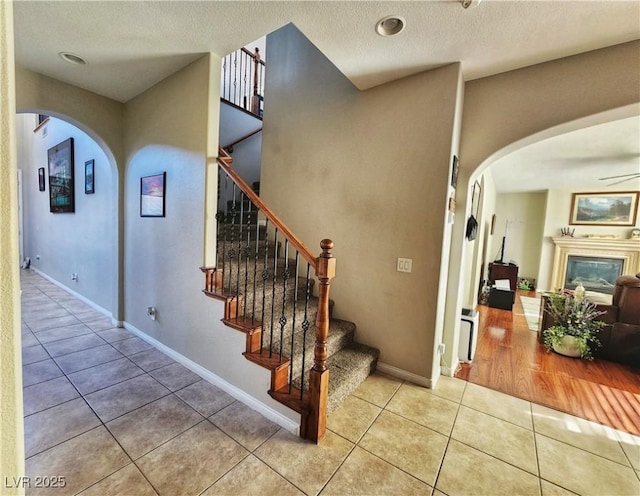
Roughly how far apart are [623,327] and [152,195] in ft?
18.4

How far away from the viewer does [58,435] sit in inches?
69.9

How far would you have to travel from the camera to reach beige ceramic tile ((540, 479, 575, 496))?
153cm

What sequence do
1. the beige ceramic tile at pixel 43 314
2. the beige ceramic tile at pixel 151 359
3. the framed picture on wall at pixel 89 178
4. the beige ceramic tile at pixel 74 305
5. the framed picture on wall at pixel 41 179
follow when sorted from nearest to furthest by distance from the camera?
the beige ceramic tile at pixel 151 359 < the beige ceramic tile at pixel 43 314 < the framed picture on wall at pixel 89 178 < the beige ceramic tile at pixel 74 305 < the framed picture on wall at pixel 41 179

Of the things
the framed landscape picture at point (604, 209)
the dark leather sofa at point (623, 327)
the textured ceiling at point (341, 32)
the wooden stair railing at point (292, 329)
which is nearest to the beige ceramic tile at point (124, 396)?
the wooden stair railing at point (292, 329)

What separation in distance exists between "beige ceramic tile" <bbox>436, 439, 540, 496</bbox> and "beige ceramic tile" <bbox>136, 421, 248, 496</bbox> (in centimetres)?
124

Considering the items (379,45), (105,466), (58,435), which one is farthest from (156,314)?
(379,45)

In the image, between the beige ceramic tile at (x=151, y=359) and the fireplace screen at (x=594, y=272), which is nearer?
the beige ceramic tile at (x=151, y=359)

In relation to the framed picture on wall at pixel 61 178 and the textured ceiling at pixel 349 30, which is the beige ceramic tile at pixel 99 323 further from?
the textured ceiling at pixel 349 30

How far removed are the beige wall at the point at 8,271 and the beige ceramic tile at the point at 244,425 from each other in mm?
1386

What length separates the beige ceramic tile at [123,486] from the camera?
142 centimetres

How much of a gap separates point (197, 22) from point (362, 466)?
3.14 metres

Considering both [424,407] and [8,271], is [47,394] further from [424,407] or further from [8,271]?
[424,407]

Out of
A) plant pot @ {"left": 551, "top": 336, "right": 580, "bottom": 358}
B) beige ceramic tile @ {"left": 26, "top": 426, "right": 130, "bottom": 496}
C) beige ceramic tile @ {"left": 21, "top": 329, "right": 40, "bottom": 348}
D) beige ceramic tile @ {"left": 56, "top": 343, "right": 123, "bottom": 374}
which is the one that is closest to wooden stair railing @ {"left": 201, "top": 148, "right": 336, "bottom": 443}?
beige ceramic tile @ {"left": 26, "top": 426, "right": 130, "bottom": 496}

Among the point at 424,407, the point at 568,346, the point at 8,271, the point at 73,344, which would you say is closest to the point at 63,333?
the point at 73,344
